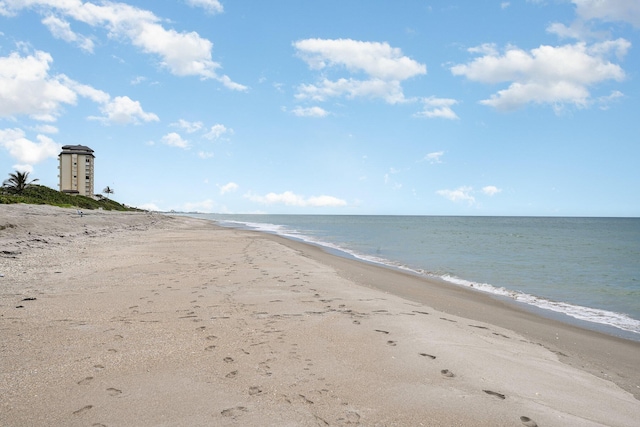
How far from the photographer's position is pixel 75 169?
94.9m

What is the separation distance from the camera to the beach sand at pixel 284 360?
3785 mm

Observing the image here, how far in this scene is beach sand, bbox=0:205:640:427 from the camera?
379 centimetres

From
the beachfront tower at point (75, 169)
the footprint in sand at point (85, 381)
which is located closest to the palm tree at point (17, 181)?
the beachfront tower at point (75, 169)

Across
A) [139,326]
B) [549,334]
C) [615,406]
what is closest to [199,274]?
[139,326]

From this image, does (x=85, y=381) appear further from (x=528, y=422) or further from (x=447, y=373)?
(x=528, y=422)

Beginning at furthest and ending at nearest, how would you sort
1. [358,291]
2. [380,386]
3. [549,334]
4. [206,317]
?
[358,291]
[549,334]
[206,317]
[380,386]

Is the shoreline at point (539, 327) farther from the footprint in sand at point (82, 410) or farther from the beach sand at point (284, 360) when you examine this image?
the footprint in sand at point (82, 410)

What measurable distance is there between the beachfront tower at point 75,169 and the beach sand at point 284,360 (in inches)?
3887

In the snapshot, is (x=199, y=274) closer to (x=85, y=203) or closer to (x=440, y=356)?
(x=440, y=356)

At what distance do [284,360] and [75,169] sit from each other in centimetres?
10895

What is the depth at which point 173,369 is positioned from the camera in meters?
4.62

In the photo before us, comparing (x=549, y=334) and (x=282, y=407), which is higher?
(x=282, y=407)

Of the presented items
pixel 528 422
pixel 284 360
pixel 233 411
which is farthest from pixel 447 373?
Result: pixel 233 411

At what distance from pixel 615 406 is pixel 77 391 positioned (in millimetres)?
6026
